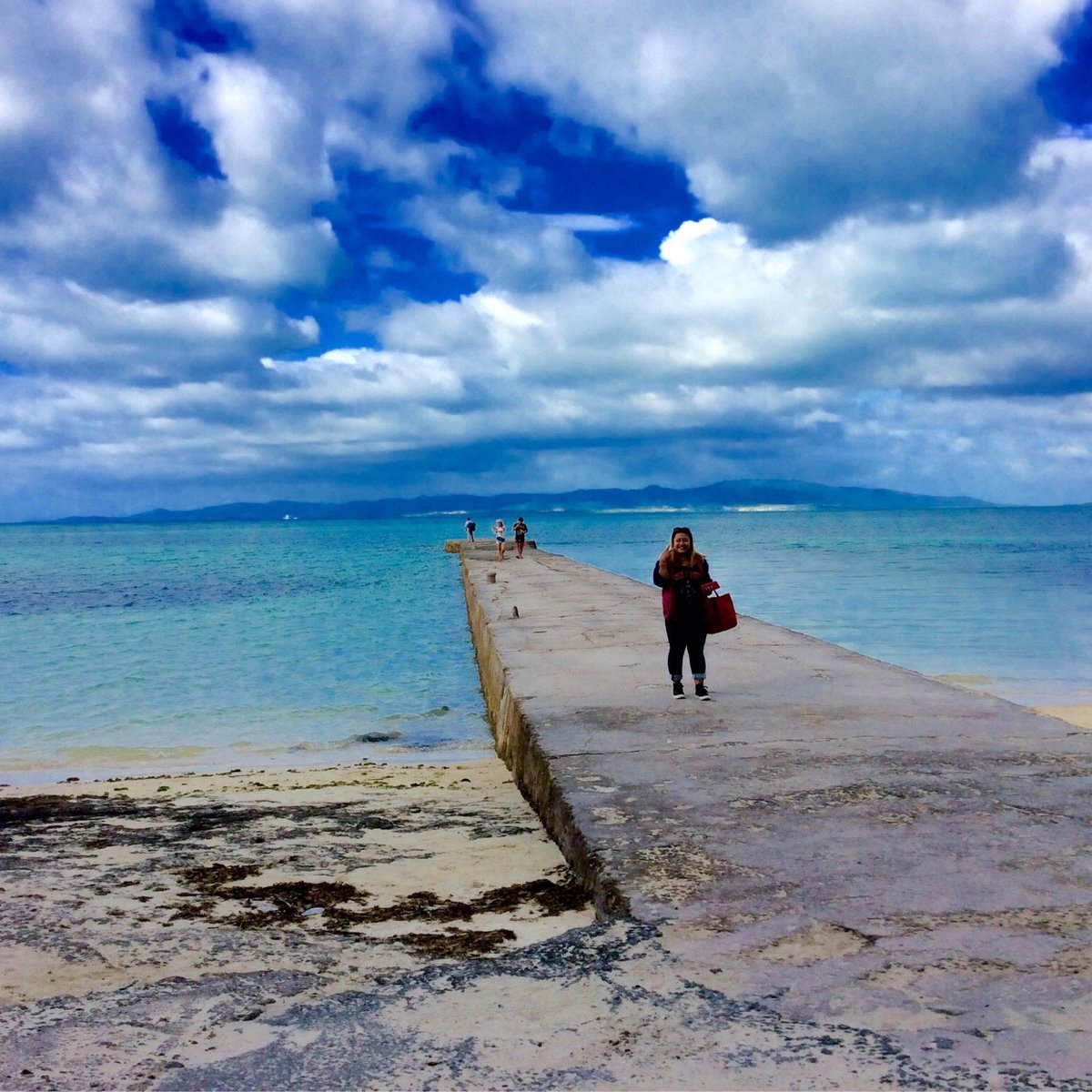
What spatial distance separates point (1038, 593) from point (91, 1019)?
24.5m

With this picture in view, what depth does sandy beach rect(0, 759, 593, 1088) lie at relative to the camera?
2379 mm

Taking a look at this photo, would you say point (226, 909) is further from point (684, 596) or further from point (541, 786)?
point (684, 596)

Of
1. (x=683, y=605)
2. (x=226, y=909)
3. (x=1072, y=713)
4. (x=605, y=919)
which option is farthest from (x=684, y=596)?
(x=1072, y=713)

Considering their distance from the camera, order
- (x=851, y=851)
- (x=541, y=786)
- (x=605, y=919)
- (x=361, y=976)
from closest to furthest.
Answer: (x=361, y=976), (x=605, y=919), (x=851, y=851), (x=541, y=786)

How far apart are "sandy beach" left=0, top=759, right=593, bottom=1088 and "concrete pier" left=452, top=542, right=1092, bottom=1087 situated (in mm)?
404

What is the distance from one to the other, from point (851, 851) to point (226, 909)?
2.22 m

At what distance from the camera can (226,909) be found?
3.47 m

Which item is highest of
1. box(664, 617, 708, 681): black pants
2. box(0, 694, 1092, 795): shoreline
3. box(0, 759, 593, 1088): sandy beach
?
box(664, 617, 708, 681): black pants

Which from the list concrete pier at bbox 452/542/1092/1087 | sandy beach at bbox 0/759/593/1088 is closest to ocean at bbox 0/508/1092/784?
concrete pier at bbox 452/542/1092/1087

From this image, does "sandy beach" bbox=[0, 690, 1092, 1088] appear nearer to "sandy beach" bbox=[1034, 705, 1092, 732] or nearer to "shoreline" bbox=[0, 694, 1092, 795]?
"shoreline" bbox=[0, 694, 1092, 795]

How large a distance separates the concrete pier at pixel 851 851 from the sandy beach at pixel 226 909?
404 mm

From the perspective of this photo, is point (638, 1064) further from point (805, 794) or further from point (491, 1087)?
point (805, 794)

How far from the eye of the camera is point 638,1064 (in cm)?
215

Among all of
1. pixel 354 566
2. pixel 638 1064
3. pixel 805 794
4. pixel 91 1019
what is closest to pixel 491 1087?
pixel 638 1064
